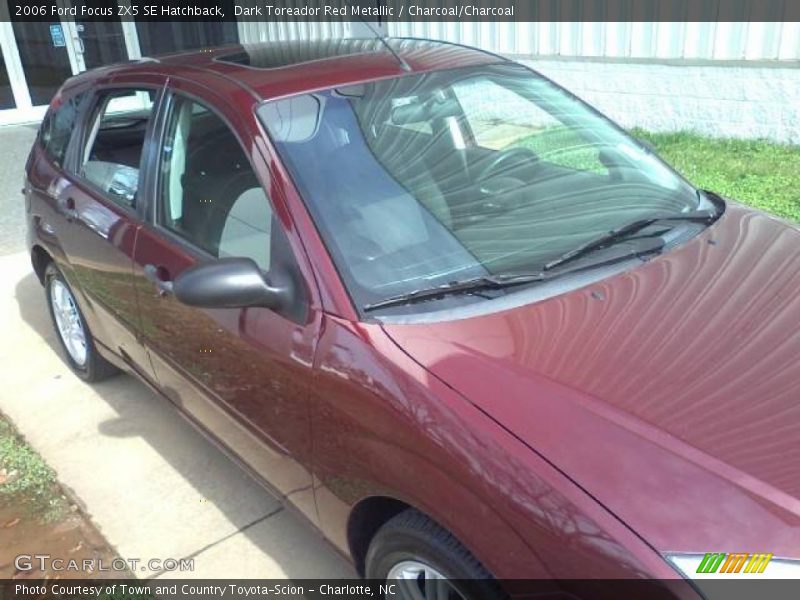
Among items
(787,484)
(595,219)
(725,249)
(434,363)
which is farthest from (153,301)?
(787,484)

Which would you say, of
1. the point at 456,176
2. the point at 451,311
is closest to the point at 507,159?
the point at 456,176

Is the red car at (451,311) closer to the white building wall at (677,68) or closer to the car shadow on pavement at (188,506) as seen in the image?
the car shadow on pavement at (188,506)

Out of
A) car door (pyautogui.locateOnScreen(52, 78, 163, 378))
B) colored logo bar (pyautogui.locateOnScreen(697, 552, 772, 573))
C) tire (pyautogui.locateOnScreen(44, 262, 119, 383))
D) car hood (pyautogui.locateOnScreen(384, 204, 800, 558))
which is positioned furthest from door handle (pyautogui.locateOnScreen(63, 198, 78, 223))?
colored logo bar (pyautogui.locateOnScreen(697, 552, 772, 573))

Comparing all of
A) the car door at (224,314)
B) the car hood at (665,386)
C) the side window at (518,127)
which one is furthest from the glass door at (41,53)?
the car hood at (665,386)

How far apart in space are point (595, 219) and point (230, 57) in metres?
1.62

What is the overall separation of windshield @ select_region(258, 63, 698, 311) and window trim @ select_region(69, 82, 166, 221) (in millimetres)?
727

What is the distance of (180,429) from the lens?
3.60 meters

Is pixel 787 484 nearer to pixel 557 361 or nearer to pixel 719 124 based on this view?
pixel 557 361

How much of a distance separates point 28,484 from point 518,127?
2566 mm

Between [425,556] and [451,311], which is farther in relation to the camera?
[451,311]

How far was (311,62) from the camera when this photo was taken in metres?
2.79

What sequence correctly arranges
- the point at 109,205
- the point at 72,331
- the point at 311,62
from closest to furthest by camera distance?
the point at 311,62 → the point at 109,205 → the point at 72,331

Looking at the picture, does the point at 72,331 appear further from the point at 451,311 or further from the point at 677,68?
the point at 677,68

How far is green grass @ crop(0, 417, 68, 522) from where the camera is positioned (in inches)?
122
